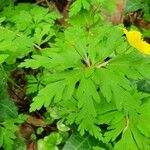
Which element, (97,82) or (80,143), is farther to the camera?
(80,143)

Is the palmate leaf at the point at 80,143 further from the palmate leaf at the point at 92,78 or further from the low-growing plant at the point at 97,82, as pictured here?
the palmate leaf at the point at 92,78

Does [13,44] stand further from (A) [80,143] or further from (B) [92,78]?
(A) [80,143]

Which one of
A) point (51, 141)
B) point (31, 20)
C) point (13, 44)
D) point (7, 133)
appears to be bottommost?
point (51, 141)

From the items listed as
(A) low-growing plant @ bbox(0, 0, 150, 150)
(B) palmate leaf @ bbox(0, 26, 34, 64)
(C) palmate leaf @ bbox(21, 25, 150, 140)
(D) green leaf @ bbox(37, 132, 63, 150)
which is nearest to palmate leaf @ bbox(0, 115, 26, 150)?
(A) low-growing plant @ bbox(0, 0, 150, 150)

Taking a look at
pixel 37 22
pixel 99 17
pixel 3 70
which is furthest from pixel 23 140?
pixel 99 17

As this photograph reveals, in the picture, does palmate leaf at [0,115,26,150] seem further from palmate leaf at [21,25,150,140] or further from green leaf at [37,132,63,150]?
palmate leaf at [21,25,150,140]

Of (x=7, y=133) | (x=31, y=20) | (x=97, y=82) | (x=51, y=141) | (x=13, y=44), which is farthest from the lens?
(x=31, y=20)

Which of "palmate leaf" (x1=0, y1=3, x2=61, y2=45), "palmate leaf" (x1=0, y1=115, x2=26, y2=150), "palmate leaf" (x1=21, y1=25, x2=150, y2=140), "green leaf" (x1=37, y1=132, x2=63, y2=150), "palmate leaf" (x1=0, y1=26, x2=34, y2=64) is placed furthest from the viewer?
"palmate leaf" (x1=0, y1=3, x2=61, y2=45)

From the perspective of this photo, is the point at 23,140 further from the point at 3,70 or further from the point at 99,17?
the point at 99,17

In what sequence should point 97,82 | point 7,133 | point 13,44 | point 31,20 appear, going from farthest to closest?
1. point 31,20
2. point 7,133
3. point 13,44
4. point 97,82

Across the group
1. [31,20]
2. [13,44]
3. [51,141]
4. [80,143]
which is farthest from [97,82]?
[31,20]

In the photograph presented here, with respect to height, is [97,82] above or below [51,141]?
above
